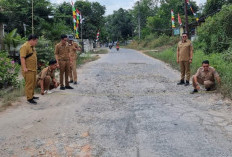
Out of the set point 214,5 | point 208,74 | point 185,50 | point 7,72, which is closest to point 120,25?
point 214,5

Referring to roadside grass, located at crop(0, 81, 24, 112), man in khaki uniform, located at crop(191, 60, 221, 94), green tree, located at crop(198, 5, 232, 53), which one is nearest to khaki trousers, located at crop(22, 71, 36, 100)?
roadside grass, located at crop(0, 81, 24, 112)

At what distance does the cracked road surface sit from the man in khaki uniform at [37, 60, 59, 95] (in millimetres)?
335

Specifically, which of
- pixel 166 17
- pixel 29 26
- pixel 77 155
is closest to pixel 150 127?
pixel 77 155

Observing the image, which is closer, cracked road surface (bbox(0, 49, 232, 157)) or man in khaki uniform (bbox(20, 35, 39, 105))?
cracked road surface (bbox(0, 49, 232, 157))

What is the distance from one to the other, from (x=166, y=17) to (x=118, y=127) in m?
46.4

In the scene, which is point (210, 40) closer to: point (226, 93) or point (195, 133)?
point (226, 93)

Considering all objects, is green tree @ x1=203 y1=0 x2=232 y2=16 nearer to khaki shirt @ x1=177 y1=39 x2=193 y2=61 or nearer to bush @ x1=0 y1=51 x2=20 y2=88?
khaki shirt @ x1=177 y1=39 x2=193 y2=61

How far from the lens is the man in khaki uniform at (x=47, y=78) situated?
7379 mm

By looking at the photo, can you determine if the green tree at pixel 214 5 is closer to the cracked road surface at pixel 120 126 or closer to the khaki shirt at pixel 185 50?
the khaki shirt at pixel 185 50

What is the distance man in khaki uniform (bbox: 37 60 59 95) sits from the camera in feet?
24.2

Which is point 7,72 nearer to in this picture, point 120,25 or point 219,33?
point 219,33

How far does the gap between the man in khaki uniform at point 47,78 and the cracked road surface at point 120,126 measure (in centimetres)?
33

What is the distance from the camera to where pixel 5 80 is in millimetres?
8031

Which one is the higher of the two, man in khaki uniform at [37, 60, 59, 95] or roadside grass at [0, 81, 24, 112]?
man in khaki uniform at [37, 60, 59, 95]
